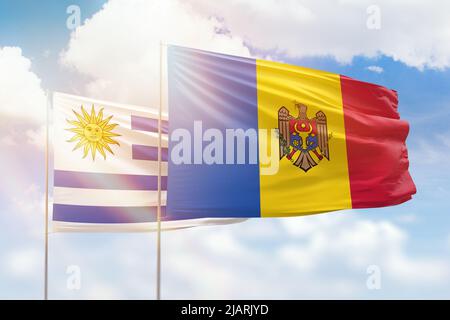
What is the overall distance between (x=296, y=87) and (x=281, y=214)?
2.07 m

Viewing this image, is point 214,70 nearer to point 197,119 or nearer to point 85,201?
point 197,119

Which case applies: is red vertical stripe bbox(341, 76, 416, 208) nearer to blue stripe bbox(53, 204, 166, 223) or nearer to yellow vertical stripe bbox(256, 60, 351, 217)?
yellow vertical stripe bbox(256, 60, 351, 217)

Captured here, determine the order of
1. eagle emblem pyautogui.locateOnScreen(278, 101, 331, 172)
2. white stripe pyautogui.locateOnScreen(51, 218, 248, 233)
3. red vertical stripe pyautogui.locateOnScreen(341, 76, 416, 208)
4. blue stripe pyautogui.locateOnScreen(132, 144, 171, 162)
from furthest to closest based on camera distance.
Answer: blue stripe pyautogui.locateOnScreen(132, 144, 171, 162), white stripe pyautogui.locateOnScreen(51, 218, 248, 233), red vertical stripe pyautogui.locateOnScreen(341, 76, 416, 208), eagle emblem pyautogui.locateOnScreen(278, 101, 331, 172)

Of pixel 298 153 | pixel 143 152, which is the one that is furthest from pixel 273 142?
pixel 143 152

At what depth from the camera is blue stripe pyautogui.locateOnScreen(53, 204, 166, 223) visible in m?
10.8

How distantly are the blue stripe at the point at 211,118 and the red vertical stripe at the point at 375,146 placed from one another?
172 centimetres

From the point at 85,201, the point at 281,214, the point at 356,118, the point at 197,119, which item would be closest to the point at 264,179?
the point at 281,214

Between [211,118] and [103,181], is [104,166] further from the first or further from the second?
[211,118]

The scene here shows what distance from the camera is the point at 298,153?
9.36m

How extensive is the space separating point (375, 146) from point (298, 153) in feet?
4.89

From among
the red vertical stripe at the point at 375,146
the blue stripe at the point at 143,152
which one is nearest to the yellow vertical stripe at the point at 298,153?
the red vertical stripe at the point at 375,146

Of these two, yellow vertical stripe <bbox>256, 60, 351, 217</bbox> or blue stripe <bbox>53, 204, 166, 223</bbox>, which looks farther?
blue stripe <bbox>53, 204, 166, 223</bbox>

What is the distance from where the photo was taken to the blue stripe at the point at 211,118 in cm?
880

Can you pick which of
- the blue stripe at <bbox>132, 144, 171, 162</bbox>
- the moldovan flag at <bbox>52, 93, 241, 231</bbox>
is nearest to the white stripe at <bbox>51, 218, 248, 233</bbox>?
the moldovan flag at <bbox>52, 93, 241, 231</bbox>
